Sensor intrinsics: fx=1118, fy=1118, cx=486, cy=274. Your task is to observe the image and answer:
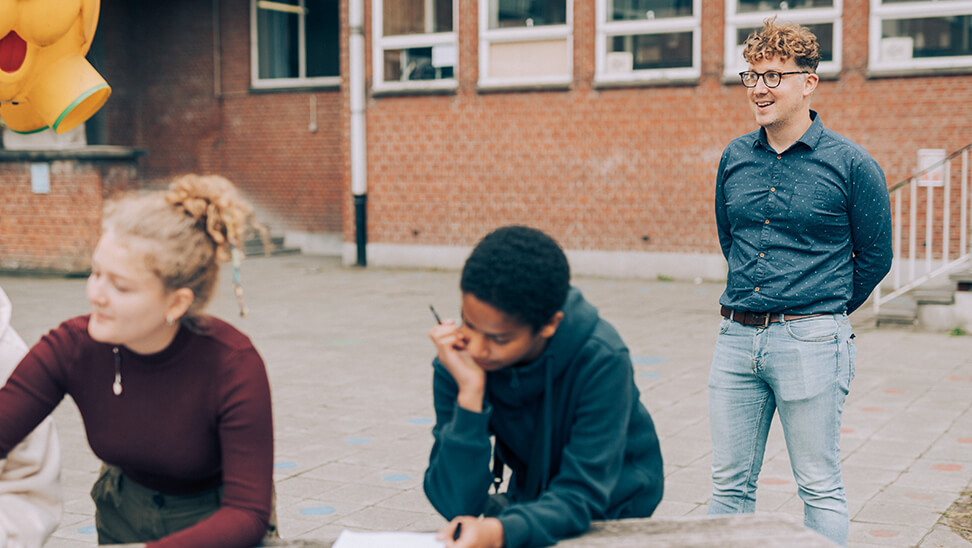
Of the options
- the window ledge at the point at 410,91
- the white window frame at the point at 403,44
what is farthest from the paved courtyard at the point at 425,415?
A: the white window frame at the point at 403,44

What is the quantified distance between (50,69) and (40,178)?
13675mm

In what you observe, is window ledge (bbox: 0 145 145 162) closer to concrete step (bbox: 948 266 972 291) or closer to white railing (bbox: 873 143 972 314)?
white railing (bbox: 873 143 972 314)

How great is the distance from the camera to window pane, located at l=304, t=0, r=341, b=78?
19.8 meters

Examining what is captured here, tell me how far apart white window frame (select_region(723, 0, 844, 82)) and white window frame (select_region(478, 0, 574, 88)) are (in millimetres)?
2172

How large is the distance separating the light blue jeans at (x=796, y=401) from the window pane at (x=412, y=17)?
1355cm

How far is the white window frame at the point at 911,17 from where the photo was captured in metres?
13.2

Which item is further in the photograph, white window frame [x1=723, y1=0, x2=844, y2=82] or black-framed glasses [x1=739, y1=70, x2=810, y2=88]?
white window frame [x1=723, y1=0, x2=844, y2=82]

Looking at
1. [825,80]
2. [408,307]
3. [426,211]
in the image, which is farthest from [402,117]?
[825,80]

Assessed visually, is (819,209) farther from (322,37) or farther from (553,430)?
(322,37)

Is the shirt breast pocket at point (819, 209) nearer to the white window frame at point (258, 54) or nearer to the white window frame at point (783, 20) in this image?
the white window frame at point (783, 20)

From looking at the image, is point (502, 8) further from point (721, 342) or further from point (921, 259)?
point (721, 342)

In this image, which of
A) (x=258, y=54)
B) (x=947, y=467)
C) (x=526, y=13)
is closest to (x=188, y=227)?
(x=947, y=467)

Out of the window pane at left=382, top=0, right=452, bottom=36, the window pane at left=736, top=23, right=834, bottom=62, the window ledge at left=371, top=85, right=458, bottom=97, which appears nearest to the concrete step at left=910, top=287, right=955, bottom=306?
the window pane at left=736, top=23, right=834, bottom=62

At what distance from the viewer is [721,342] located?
365cm
